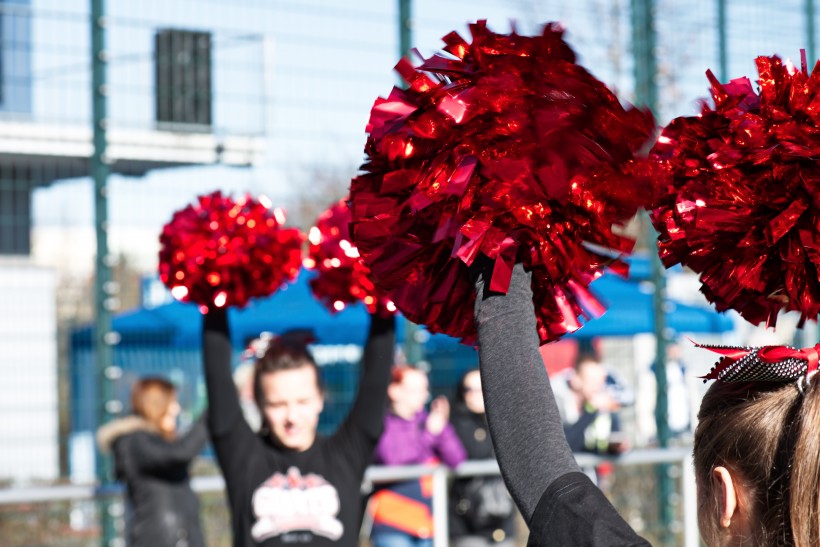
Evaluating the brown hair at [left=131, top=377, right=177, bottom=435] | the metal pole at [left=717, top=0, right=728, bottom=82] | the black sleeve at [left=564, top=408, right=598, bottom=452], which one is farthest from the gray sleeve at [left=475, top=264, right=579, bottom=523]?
the metal pole at [left=717, top=0, right=728, bottom=82]

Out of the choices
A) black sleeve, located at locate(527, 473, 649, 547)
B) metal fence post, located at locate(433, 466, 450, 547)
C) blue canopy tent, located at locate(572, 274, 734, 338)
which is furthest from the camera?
blue canopy tent, located at locate(572, 274, 734, 338)

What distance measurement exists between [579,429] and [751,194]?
4967 mm

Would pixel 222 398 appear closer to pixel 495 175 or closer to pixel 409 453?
pixel 495 175

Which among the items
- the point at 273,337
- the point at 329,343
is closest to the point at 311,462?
the point at 273,337

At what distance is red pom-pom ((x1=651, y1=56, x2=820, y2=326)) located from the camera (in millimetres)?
1523

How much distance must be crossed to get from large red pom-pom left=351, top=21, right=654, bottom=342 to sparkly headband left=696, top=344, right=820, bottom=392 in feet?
0.67

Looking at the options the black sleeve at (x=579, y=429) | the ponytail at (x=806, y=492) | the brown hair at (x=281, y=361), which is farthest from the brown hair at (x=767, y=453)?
the black sleeve at (x=579, y=429)

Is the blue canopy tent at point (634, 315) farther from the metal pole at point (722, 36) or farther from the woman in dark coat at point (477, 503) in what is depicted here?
the metal pole at point (722, 36)

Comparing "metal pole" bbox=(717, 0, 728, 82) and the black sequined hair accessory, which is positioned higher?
"metal pole" bbox=(717, 0, 728, 82)

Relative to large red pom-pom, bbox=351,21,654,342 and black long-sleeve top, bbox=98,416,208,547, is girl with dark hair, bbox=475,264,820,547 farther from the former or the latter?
black long-sleeve top, bbox=98,416,208,547

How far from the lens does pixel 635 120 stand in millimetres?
1371

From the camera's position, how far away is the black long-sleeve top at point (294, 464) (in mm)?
3191

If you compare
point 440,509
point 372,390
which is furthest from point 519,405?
point 440,509

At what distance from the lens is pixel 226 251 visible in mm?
3113
